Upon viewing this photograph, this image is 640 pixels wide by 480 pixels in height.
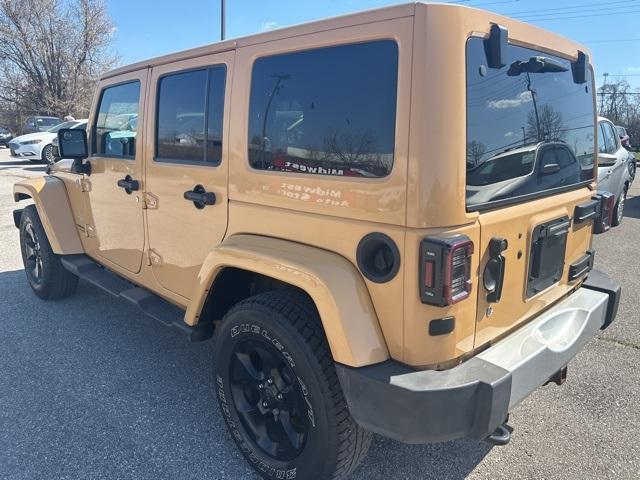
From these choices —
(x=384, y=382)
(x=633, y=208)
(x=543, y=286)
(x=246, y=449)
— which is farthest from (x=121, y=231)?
(x=633, y=208)

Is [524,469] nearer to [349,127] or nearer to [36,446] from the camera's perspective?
[349,127]

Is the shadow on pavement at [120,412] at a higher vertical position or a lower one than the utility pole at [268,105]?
lower

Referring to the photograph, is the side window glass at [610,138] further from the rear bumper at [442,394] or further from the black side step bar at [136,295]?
the black side step bar at [136,295]

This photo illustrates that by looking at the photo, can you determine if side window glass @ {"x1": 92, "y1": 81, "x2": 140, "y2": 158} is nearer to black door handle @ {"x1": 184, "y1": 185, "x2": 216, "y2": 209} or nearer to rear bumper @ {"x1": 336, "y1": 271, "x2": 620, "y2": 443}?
black door handle @ {"x1": 184, "y1": 185, "x2": 216, "y2": 209}

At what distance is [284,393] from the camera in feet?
7.69

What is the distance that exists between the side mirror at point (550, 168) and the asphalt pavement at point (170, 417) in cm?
147

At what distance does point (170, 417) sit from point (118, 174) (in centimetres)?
168

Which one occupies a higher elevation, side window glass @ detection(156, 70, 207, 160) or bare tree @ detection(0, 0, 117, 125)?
bare tree @ detection(0, 0, 117, 125)

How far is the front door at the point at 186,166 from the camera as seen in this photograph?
265cm

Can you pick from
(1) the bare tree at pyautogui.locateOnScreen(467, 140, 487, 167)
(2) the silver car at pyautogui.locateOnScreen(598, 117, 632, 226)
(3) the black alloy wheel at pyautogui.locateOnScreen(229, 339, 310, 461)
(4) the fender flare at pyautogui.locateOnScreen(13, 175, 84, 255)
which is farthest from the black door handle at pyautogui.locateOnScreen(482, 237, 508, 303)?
(2) the silver car at pyautogui.locateOnScreen(598, 117, 632, 226)

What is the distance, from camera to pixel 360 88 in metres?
1.97

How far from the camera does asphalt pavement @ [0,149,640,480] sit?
2.53 meters

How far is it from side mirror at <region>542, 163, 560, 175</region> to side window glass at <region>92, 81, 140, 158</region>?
2492mm

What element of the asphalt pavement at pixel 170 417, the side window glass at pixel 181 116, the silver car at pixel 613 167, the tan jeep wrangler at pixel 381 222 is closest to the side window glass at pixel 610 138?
the silver car at pixel 613 167
